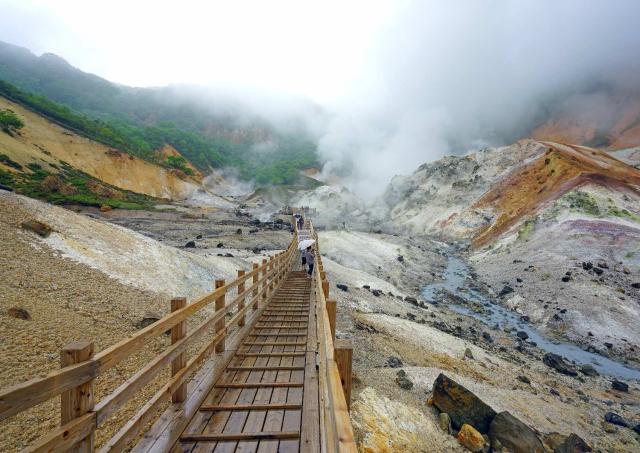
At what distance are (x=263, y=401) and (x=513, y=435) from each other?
5.86 metres

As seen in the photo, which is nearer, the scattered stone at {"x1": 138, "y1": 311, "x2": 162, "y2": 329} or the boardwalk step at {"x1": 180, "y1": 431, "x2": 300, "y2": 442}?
the boardwalk step at {"x1": 180, "y1": 431, "x2": 300, "y2": 442}

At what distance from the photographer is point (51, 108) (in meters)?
65.1

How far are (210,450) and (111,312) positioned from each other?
6.67 meters

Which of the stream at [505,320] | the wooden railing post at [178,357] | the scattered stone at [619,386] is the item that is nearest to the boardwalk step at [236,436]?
the wooden railing post at [178,357]

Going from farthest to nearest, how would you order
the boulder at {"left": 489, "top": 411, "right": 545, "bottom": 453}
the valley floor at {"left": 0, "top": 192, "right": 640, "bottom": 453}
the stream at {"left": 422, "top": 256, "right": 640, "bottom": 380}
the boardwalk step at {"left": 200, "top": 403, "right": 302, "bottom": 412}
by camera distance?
the stream at {"left": 422, "top": 256, "right": 640, "bottom": 380}
the boulder at {"left": 489, "top": 411, "right": 545, "bottom": 453}
the valley floor at {"left": 0, "top": 192, "right": 640, "bottom": 453}
the boardwalk step at {"left": 200, "top": 403, "right": 302, "bottom": 412}

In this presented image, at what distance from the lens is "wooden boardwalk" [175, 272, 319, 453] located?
4078 mm

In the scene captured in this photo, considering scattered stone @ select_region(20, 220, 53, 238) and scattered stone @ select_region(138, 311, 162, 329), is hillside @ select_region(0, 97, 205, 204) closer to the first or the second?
scattered stone @ select_region(20, 220, 53, 238)

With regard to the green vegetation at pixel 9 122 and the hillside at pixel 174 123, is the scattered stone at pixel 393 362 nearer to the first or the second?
the green vegetation at pixel 9 122

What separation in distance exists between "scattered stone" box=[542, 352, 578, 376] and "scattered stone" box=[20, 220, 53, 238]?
2068 cm

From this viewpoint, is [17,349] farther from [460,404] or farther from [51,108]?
[51,108]

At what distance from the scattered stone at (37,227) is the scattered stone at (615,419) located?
19.1m

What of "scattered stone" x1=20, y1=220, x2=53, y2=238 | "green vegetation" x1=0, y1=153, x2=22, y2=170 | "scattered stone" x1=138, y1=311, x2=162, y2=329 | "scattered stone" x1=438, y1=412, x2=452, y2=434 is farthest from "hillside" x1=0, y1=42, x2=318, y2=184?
"scattered stone" x1=438, y1=412, x2=452, y2=434

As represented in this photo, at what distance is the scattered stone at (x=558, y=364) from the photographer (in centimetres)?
1476

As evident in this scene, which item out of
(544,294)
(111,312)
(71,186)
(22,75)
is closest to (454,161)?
(544,294)
